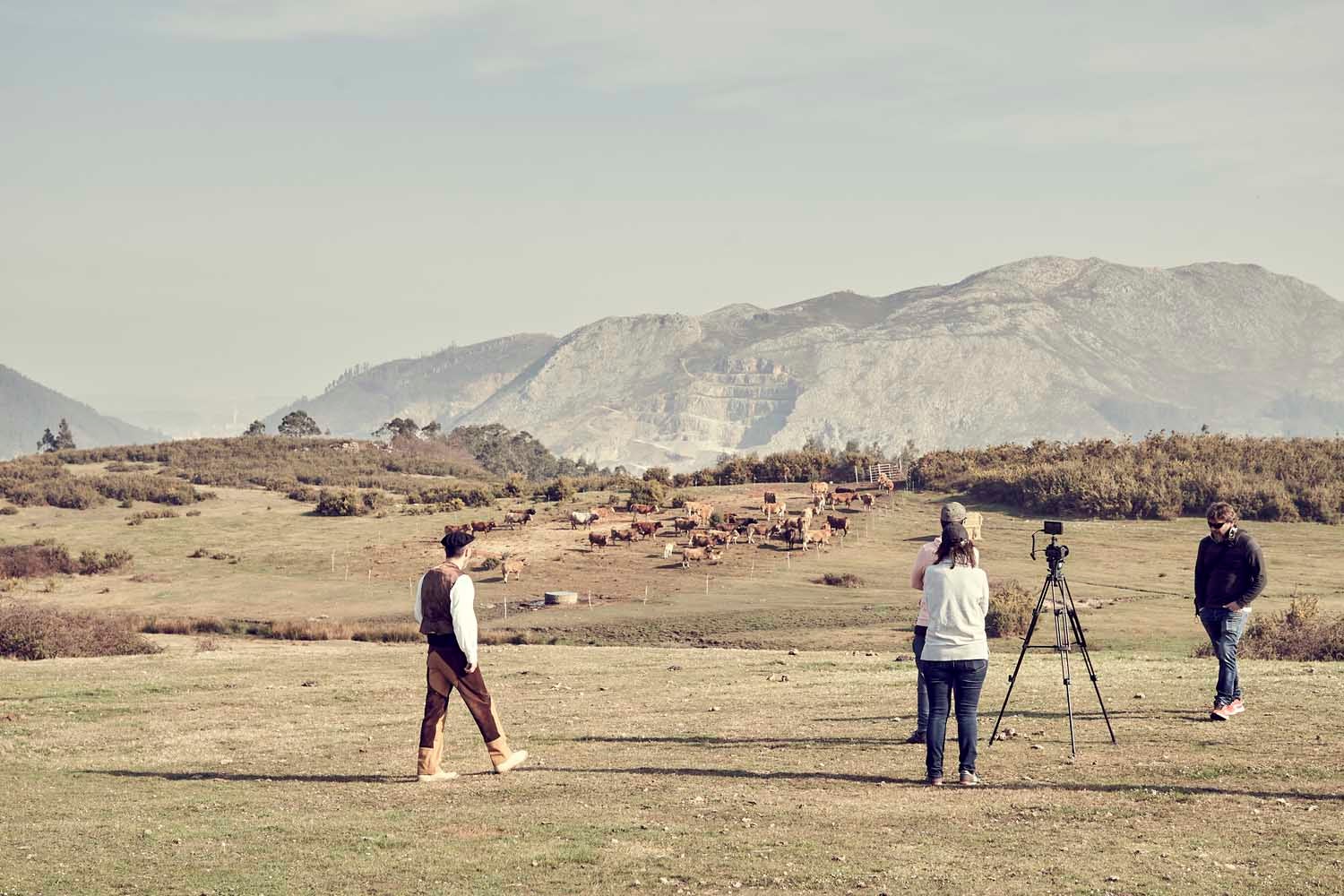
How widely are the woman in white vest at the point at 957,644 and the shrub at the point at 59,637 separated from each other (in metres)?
20.6

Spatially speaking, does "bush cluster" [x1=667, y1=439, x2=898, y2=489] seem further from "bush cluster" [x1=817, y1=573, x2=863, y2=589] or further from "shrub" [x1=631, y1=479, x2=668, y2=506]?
"bush cluster" [x1=817, y1=573, x2=863, y2=589]

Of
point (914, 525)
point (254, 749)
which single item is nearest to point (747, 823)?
point (254, 749)

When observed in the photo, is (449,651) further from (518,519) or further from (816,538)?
(518,519)

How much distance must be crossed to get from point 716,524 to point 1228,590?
35669mm

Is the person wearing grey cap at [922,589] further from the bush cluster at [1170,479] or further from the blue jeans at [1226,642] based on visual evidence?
the bush cluster at [1170,479]

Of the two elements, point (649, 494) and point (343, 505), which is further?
point (343, 505)

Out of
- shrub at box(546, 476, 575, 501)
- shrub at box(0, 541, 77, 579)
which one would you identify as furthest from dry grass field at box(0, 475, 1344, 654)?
shrub at box(546, 476, 575, 501)

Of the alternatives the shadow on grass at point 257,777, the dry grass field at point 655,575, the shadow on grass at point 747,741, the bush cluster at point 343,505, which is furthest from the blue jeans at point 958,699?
the bush cluster at point 343,505

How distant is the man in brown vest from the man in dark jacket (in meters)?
8.00

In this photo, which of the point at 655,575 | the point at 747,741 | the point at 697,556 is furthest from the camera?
the point at 697,556

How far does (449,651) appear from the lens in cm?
1484

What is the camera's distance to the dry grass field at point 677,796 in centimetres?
1109

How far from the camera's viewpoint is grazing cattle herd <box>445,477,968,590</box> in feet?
160

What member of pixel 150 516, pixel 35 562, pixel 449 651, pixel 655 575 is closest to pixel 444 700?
pixel 449 651
